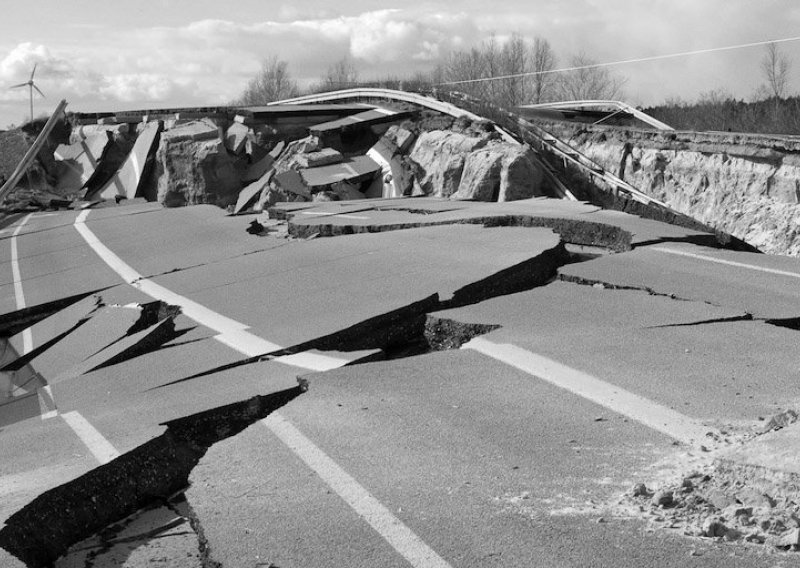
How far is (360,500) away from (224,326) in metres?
4.00

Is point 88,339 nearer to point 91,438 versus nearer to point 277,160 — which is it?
point 91,438

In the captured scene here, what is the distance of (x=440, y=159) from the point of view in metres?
19.4

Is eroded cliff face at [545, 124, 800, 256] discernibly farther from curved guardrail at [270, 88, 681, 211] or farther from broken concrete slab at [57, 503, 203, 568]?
broken concrete slab at [57, 503, 203, 568]

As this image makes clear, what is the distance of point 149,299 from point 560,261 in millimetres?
4079

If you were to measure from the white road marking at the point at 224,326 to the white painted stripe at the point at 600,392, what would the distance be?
102 centimetres

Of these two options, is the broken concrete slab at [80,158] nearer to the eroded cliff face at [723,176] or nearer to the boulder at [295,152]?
the boulder at [295,152]

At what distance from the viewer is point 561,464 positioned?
4039 millimetres

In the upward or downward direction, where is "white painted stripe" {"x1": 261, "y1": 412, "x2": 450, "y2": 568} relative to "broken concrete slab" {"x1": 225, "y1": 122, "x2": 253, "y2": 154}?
downward

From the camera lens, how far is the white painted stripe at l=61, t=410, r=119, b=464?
4.58m

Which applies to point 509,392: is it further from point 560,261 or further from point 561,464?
point 560,261

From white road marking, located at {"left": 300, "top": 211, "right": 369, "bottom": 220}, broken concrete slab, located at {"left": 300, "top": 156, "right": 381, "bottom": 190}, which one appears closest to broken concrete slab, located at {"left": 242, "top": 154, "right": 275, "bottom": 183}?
broken concrete slab, located at {"left": 300, "top": 156, "right": 381, "bottom": 190}

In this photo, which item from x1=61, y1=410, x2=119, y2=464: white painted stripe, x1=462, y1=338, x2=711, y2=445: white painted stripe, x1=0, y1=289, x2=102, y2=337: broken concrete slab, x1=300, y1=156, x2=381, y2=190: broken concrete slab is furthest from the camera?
x1=300, y1=156, x2=381, y2=190: broken concrete slab

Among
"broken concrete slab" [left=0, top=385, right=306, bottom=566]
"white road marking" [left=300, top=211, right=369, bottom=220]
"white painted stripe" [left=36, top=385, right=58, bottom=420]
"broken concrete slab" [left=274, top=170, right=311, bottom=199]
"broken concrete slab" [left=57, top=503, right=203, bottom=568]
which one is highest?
"broken concrete slab" [left=274, top=170, right=311, bottom=199]

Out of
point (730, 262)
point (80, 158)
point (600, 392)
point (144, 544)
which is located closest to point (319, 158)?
point (80, 158)
